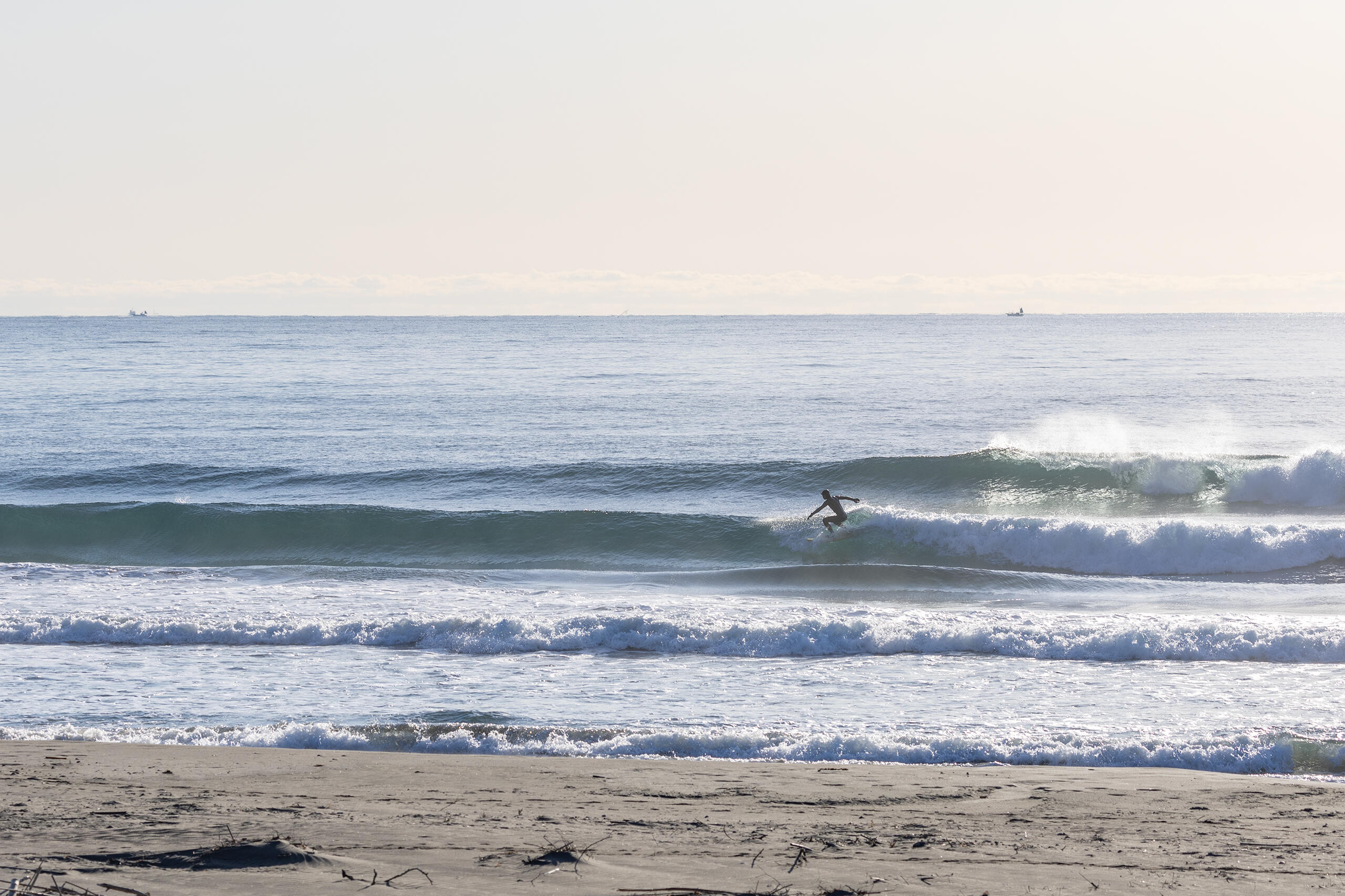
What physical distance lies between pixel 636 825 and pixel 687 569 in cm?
1298

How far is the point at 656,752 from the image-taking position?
826 centimetres

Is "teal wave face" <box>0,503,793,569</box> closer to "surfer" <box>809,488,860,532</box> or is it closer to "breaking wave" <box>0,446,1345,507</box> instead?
"surfer" <box>809,488,860,532</box>

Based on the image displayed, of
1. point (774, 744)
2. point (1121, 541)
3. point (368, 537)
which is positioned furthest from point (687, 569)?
point (774, 744)

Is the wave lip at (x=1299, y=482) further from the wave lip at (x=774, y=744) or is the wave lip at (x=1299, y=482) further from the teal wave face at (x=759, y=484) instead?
the wave lip at (x=774, y=744)

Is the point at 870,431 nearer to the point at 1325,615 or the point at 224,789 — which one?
the point at 1325,615

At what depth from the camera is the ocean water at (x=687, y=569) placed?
909cm

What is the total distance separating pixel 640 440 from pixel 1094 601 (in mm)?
17097

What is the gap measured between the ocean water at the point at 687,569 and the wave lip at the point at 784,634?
2.0 inches

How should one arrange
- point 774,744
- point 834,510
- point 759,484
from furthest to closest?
point 759,484
point 834,510
point 774,744

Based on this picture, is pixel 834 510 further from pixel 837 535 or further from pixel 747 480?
pixel 747 480

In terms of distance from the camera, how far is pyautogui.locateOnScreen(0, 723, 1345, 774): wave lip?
7.97 m

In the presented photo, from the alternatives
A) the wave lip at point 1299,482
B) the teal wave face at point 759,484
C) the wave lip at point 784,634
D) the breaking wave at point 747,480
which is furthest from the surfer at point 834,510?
the wave lip at point 1299,482

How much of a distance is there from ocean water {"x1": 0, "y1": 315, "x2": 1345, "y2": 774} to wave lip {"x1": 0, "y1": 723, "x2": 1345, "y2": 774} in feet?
0.12

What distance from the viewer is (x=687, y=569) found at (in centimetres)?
1886
